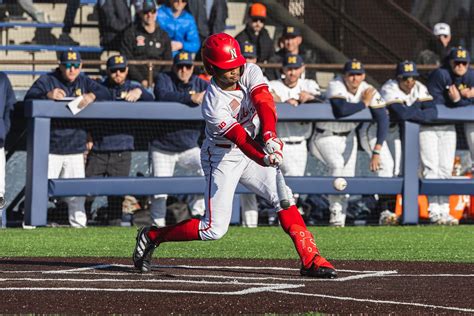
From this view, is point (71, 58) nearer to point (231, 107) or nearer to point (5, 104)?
point (5, 104)

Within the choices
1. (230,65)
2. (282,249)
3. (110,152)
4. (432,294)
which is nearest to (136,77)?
(110,152)

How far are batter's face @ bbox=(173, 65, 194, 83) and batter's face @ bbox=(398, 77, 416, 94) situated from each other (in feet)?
8.56

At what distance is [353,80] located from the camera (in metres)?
12.7

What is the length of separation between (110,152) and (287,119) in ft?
6.89

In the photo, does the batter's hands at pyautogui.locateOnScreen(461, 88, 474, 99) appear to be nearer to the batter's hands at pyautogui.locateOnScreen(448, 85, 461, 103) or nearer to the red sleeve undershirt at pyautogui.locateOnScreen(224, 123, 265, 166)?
the batter's hands at pyautogui.locateOnScreen(448, 85, 461, 103)

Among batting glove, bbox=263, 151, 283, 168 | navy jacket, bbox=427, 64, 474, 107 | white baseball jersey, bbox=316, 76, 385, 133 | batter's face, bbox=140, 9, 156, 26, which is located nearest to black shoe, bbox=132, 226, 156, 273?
batting glove, bbox=263, 151, 283, 168

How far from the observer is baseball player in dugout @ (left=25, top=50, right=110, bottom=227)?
12023 millimetres

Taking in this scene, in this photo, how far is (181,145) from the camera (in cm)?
1233

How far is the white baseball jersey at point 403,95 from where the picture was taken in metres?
12.9

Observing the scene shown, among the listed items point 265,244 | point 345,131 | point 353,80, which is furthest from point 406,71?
point 265,244

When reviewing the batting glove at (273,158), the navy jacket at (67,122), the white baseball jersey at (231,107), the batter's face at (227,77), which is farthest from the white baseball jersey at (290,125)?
the batting glove at (273,158)

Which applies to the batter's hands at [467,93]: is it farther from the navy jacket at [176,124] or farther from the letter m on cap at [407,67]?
the navy jacket at [176,124]

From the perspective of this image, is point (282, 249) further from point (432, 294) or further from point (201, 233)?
point (432, 294)

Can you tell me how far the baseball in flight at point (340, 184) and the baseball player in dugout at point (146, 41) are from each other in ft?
9.50
